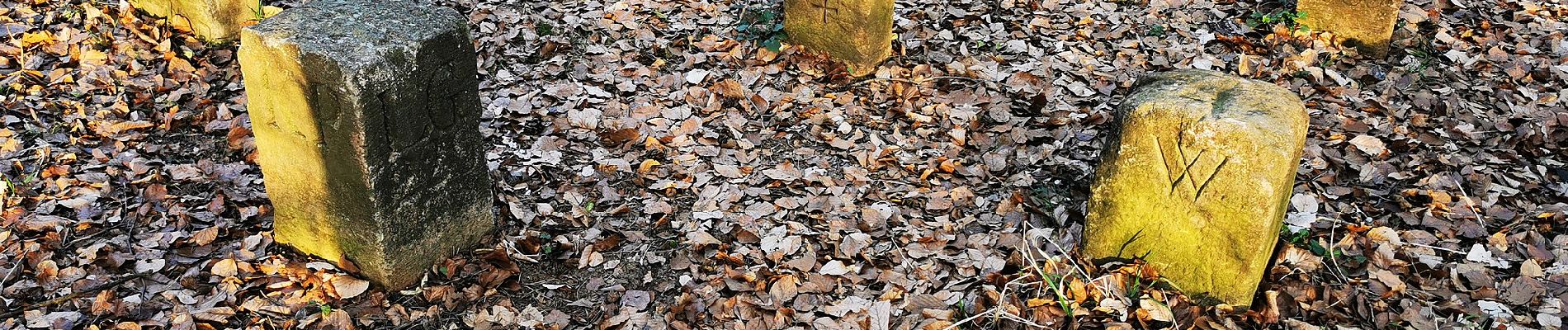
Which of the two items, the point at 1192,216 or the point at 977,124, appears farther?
the point at 977,124

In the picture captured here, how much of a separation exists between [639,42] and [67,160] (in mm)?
2360

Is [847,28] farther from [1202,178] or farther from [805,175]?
[1202,178]

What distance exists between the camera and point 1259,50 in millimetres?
5371

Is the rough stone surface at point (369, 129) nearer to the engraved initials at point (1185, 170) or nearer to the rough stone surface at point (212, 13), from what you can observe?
the rough stone surface at point (212, 13)

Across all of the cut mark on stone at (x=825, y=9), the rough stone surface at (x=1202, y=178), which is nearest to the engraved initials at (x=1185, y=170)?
the rough stone surface at (x=1202, y=178)

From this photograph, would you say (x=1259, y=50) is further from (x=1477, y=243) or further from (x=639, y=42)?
(x=639, y=42)

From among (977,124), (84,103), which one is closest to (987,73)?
(977,124)

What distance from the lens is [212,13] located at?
4.91 m

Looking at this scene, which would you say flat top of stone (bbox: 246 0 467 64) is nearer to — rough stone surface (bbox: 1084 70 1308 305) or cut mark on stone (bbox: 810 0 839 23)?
rough stone surface (bbox: 1084 70 1308 305)

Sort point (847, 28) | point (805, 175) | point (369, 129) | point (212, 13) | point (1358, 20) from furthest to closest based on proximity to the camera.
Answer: point (1358, 20), point (847, 28), point (212, 13), point (805, 175), point (369, 129)

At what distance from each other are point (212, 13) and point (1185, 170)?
13.3ft

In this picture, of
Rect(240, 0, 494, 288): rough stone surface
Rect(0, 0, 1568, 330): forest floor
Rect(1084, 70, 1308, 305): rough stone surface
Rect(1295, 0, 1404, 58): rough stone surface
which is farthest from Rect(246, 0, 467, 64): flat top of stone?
Rect(1295, 0, 1404, 58): rough stone surface

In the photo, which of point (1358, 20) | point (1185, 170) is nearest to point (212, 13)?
point (1185, 170)

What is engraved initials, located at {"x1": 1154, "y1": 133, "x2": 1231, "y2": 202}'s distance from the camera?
10.4 ft
